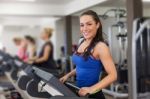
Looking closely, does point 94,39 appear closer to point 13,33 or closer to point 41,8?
point 41,8

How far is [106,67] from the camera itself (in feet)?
5.69

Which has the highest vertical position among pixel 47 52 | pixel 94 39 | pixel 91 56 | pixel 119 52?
pixel 94 39

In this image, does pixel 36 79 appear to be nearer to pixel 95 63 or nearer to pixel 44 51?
pixel 95 63

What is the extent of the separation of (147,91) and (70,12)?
12.2 feet

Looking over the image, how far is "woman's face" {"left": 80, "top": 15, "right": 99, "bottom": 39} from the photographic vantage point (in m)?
1.86

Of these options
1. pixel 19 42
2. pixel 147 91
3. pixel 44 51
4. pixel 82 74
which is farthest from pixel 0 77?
pixel 82 74

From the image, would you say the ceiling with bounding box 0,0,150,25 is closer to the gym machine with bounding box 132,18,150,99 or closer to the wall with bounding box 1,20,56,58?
the gym machine with bounding box 132,18,150,99

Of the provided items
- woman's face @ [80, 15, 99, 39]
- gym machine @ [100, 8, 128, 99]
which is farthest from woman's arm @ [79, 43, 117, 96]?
gym machine @ [100, 8, 128, 99]

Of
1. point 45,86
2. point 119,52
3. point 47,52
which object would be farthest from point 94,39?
point 119,52

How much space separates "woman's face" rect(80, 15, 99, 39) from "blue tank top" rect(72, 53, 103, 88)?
6.2 inches

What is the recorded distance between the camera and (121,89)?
5305 millimetres

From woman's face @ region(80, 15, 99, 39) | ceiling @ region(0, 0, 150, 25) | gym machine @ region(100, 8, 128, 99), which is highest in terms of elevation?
ceiling @ region(0, 0, 150, 25)

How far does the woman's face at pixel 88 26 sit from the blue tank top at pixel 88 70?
0.52 ft

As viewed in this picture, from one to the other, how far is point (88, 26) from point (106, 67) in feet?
1.04
